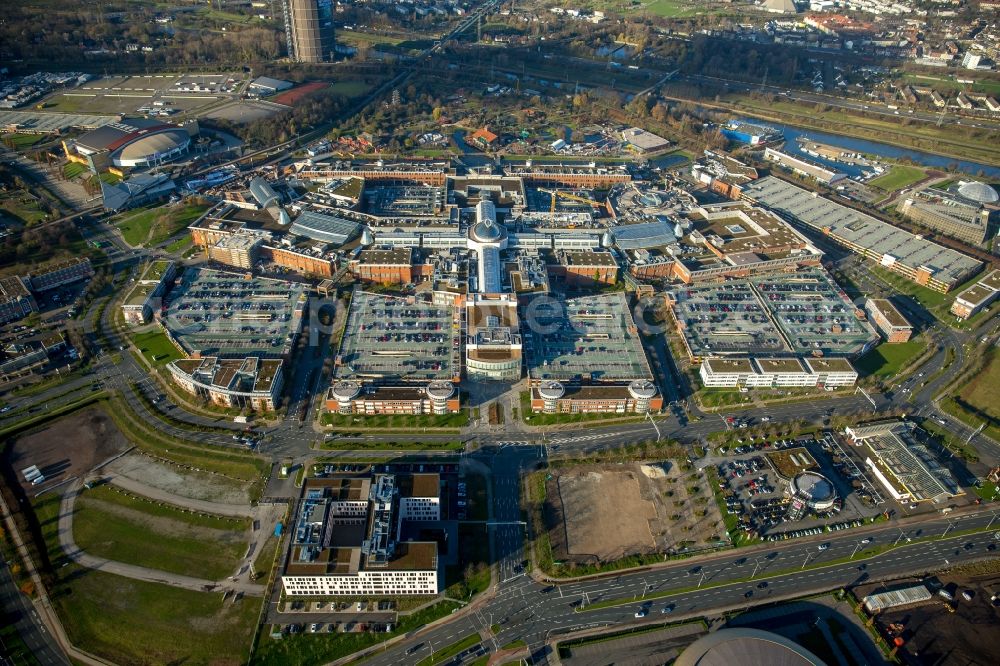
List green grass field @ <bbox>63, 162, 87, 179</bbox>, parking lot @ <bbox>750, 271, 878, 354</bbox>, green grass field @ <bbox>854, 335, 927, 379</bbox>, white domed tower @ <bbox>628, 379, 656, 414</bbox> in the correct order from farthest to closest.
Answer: green grass field @ <bbox>63, 162, 87, 179</bbox> → parking lot @ <bbox>750, 271, 878, 354</bbox> → green grass field @ <bbox>854, 335, 927, 379</bbox> → white domed tower @ <bbox>628, 379, 656, 414</bbox>

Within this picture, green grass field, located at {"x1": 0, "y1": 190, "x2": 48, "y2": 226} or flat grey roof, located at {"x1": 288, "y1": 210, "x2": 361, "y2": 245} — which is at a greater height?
flat grey roof, located at {"x1": 288, "y1": 210, "x2": 361, "y2": 245}

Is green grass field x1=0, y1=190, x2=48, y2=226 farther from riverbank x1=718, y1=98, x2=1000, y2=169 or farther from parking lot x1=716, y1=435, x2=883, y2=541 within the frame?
riverbank x1=718, y1=98, x2=1000, y2=169

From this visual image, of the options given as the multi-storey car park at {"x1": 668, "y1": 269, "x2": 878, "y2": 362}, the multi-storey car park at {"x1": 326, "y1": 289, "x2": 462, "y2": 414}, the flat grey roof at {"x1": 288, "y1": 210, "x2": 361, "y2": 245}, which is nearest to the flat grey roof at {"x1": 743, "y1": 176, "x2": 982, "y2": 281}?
the multi-storey car park at {"x1": 668, "y1": 269, "x2": 878, "y2": 362}

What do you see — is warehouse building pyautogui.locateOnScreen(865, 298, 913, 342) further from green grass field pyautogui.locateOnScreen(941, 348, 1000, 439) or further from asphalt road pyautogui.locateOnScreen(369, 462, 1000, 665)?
asphalt road pyautogui.locateOnScreen(369, 462, 1000, 665)

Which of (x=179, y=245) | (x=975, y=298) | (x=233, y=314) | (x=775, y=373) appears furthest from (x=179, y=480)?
(x=975, y=298)

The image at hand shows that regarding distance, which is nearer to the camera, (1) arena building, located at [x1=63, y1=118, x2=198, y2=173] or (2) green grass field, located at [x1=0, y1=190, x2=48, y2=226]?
(2) green grass field, located at [x1=0, y1=190, x2=48, y2=226]

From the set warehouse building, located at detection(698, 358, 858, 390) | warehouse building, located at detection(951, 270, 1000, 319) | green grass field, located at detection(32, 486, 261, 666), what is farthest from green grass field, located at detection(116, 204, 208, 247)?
warehouse building, located at detection(951, 270, 1000, 319)

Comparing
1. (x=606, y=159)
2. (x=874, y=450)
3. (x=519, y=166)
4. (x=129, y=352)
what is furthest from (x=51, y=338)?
(x=606, y=159)

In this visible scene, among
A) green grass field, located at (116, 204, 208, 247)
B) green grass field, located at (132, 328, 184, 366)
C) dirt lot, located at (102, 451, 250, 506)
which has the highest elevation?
green grass field, located at (116, 204, 208, 247)

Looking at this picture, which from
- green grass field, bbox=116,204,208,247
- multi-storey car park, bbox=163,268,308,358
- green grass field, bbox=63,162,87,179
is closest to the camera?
multi-storey car park, bbox=163,268,308,358
